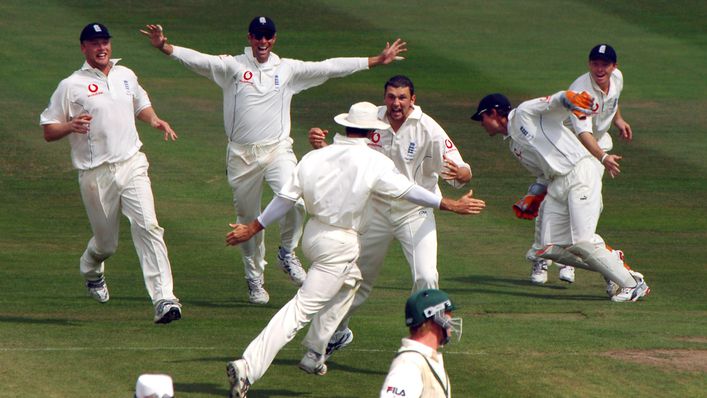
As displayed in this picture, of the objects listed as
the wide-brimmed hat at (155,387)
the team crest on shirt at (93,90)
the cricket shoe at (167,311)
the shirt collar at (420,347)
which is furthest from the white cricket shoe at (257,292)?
the wide-brimmed hat at (155,387)

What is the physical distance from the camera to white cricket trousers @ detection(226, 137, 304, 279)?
14.3m

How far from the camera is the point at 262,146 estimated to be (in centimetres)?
1442

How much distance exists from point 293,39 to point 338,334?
15.9 metres

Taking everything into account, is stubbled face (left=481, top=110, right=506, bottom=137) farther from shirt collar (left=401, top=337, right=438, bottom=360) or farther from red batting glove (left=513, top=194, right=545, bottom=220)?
shirt collar (left=401, top=337, right=438, bottom=360)

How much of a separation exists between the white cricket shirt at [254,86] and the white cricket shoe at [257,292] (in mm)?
1414

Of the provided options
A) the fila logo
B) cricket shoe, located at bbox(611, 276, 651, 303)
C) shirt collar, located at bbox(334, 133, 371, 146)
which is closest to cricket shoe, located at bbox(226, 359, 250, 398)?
shirt collar, located at bbox(334, 133, 371, 146)

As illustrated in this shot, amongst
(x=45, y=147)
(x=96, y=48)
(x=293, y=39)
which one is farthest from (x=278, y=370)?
(x=293, y=39)

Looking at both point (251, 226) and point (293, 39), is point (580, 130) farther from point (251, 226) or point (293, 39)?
point (293, 39)

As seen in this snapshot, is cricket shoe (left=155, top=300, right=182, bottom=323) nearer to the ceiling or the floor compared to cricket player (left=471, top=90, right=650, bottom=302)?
nearer to the floor

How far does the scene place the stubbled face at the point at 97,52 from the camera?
13188 millimetres

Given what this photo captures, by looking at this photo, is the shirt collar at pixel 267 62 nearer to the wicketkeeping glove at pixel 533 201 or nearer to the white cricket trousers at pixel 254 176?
the white cricket trousers at pixel 254 176

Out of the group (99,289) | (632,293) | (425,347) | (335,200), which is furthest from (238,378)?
(632,293)

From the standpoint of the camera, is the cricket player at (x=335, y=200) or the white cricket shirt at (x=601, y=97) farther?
the white cricket shirt at (x=601, y=97)

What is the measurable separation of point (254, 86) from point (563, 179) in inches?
134
